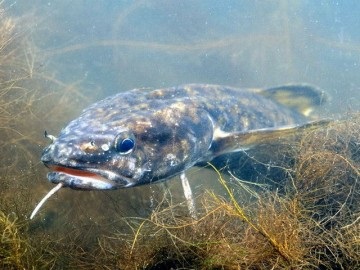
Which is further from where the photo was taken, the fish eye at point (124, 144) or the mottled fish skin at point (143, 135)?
the fish eye at point (124, 144)

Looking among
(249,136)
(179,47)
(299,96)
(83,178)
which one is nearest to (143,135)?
(83,178)

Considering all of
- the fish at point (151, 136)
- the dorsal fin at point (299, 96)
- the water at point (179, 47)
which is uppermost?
the fish at point (151, 136)

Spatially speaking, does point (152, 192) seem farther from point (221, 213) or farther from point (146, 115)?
point (221, 213)

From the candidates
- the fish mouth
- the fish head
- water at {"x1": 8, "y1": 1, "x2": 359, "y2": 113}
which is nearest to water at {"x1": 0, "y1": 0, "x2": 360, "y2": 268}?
water at {"x1": 8, "y1": 1, "x2": 359, "y2": 113}

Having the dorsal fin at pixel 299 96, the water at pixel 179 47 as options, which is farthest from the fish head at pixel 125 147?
the water at pixel 179 47

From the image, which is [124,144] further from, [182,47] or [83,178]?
[182,47]

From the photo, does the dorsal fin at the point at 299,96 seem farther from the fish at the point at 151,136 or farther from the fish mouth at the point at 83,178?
the fish mouth at the point at 83,178

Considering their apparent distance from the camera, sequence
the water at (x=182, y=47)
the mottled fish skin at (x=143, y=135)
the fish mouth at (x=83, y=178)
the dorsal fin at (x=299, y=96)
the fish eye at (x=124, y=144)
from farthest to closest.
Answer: the water at (x=182, y=47), the dorsal fin at (x=299, y=96), the fish eye at (x=124, y=144), the mottled fish skin at (x=143, y=135), the fish mouth at (x=83, y=178)

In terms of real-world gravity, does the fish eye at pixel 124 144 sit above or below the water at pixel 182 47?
above
